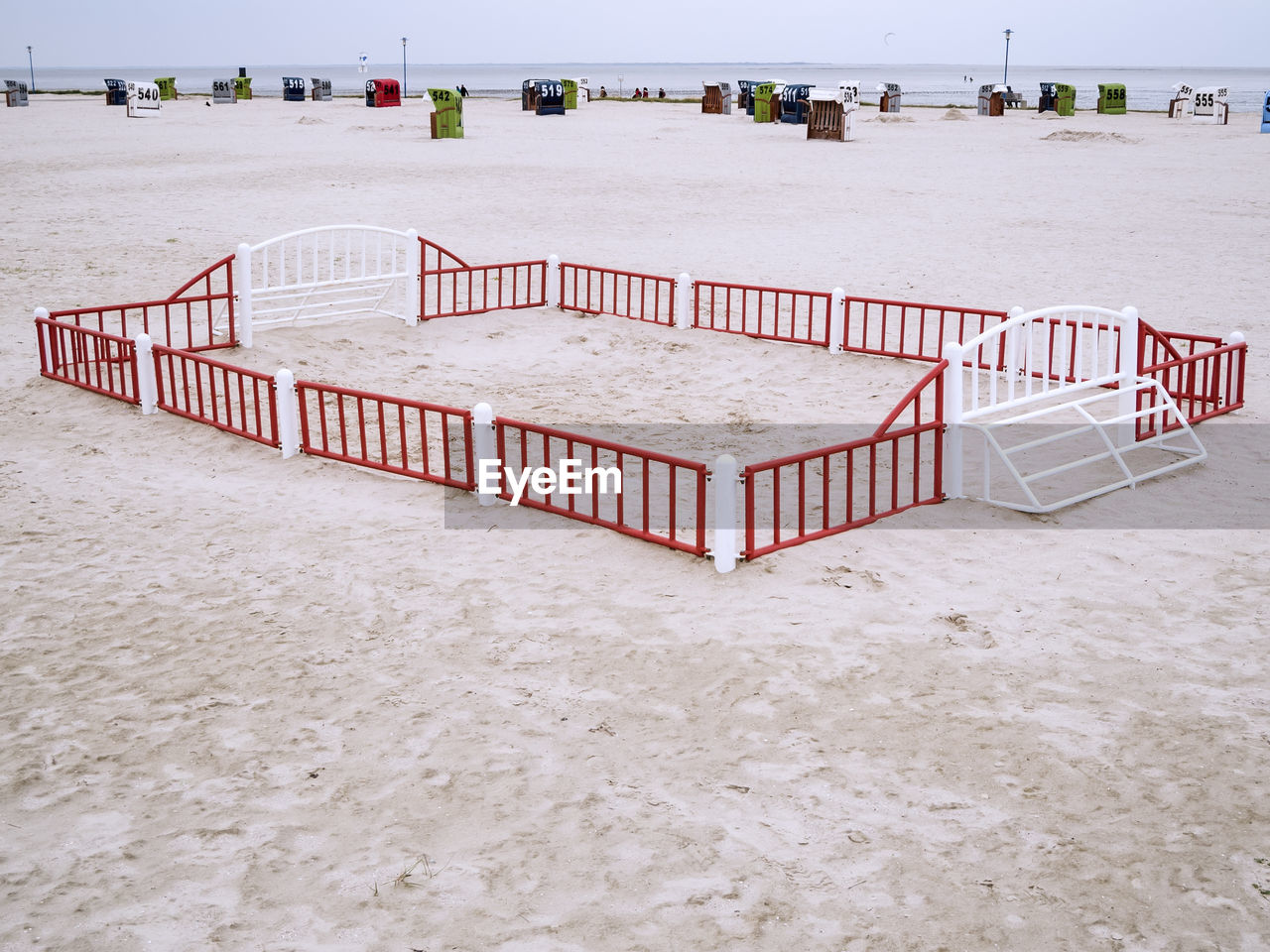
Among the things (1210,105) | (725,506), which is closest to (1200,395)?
(725,506)

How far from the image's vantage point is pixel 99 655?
22.6 ft

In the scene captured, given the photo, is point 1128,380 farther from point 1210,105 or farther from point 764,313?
point 1210,105

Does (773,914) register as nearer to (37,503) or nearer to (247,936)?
(247,936)

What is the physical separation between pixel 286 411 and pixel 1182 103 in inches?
2252

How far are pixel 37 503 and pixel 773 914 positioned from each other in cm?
705

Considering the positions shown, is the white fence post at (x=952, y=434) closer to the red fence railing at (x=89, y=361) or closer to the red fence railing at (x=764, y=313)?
the red fence railing at (x=764, y=313)

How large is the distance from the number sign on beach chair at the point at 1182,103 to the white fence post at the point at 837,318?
165 ft

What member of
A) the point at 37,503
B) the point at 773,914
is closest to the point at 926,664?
the point at 773,914

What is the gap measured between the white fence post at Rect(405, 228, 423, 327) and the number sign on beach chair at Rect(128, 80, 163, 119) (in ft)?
145

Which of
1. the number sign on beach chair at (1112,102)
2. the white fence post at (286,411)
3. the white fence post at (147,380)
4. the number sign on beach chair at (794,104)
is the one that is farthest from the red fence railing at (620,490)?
the number sign on beach chair at (1112,102)

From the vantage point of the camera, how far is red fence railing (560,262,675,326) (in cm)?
1562

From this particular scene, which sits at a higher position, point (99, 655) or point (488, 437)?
point (488, 437)

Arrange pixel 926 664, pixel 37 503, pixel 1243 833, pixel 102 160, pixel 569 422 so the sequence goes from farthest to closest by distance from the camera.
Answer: pixel 102 160
pixel 569 422
pixel 37 503
pixel 926 664
pixel 1243 833

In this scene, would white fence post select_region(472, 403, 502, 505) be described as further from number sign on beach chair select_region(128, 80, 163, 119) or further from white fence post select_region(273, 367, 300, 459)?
number sign on beach chair select_region(128, 80, 163, 119)
